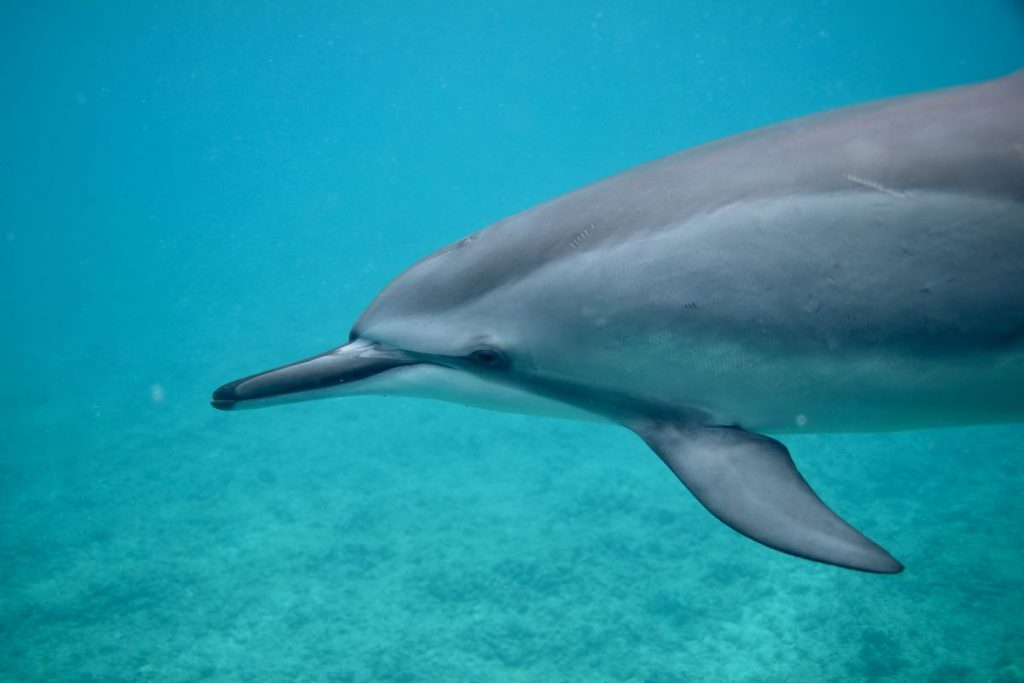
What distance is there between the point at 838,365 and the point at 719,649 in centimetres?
529

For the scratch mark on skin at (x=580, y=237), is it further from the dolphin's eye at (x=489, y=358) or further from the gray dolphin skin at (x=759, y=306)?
the dolphin's eye at (x=489, y=358)

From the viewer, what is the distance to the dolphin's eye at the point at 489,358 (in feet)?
9.89

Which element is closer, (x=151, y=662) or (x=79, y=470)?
(x=151, y=662)

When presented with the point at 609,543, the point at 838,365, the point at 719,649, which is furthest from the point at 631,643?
the point at 838,365

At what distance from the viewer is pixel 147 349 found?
20422 mm

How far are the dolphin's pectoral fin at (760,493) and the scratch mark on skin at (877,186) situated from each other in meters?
1.00

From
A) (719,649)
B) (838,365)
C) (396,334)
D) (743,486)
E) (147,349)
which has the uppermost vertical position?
(147,349)

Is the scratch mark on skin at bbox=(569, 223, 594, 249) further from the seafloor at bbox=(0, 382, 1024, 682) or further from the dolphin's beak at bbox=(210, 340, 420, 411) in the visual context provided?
the seafloor at bbox=(0, 382, 1024, 682)

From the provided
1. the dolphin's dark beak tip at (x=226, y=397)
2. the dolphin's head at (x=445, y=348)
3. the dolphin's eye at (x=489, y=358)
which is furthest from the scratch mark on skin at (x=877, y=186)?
the dolphin's dark beak tip at (x=226, y=397)

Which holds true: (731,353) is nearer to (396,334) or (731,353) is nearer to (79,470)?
(396,334)

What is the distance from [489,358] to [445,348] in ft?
0.64

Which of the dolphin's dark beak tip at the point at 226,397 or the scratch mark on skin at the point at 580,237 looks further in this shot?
the dolphin's dark beak tip at the point at 226,397

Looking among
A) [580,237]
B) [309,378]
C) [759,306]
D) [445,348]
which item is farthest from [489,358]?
[759,306]

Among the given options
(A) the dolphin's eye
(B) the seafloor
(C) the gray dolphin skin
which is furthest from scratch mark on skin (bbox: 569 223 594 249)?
(B) the seafloor
